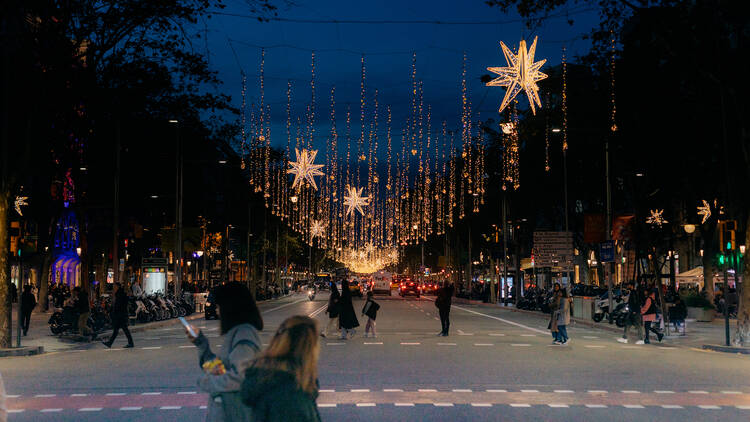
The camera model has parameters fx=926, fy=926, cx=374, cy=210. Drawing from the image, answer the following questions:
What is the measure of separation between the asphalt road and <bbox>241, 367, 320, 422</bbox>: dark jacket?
680 centimetres

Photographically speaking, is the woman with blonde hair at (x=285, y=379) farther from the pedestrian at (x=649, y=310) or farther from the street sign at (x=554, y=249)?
the street sign at (x=554, y=249)

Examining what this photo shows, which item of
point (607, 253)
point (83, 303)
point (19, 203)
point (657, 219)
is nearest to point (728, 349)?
point (607, 253)

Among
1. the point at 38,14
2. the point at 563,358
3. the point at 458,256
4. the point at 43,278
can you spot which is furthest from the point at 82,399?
the point at 458,256

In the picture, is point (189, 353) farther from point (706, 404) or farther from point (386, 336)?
point (706, 404)

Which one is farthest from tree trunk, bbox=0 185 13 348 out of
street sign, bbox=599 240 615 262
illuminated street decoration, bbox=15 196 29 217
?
street sign, bbox=599 240 615 262

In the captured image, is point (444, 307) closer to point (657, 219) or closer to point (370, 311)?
point (370, 311)

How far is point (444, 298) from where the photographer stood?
30.7 metres

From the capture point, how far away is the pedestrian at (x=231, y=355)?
18.6 ft

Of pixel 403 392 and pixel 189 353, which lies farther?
pixel 189 353

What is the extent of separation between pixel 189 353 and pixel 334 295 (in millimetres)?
6861

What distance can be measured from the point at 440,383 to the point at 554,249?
42.1 meters

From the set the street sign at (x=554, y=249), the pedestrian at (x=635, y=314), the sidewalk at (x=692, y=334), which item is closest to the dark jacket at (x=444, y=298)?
the pedestrian at (x=635, y=314)

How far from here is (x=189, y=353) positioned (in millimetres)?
23172

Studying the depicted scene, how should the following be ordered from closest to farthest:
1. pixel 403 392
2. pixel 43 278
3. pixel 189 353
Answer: pixel 403 392 < pixel 189 353 < pixel 43 278
